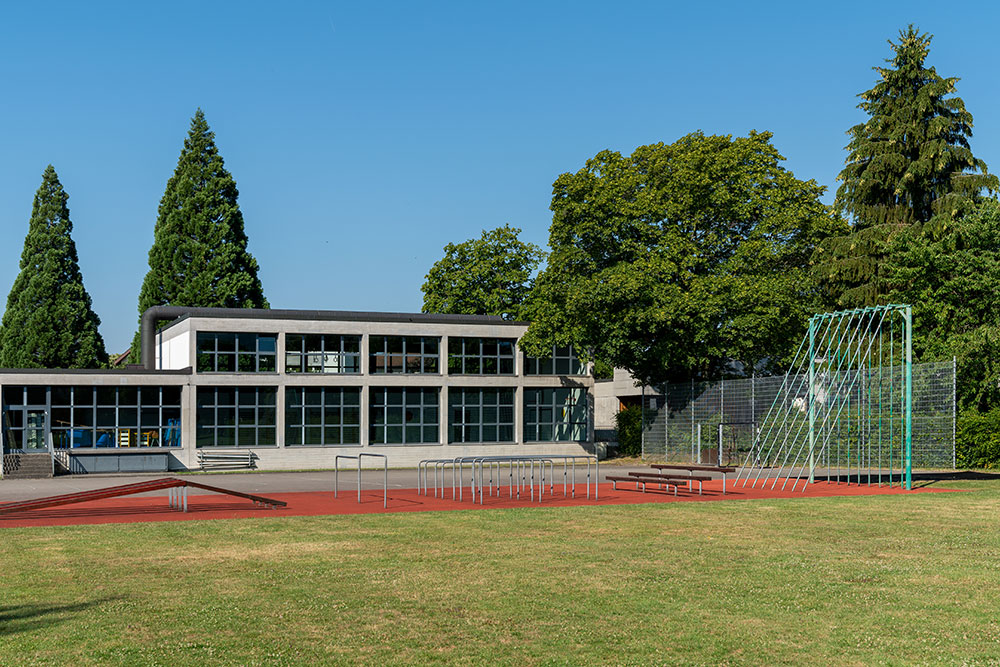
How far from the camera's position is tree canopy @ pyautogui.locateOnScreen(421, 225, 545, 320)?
60.8 metres

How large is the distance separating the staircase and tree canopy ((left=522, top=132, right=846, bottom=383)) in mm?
19340

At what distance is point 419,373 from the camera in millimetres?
46219

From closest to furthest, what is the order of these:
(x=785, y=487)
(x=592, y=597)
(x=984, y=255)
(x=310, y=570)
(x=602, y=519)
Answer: (x=592, y=597) < (x=310, y=570) < (x=602, y=519) < (x=785, y=487) < (x=984, y=255)

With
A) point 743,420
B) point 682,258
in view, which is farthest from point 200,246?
point 743,420

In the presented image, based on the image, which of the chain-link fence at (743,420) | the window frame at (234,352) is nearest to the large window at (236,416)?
the window frame at (234,352)

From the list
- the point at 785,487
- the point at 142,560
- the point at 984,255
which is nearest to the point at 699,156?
the point at 984,255

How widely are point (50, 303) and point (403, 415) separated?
27.0 m

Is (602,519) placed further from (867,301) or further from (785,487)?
(867,301)

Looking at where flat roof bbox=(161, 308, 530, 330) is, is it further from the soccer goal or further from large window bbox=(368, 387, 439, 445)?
the soccer goal

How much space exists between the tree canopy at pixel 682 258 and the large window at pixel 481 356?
1821 millimetres

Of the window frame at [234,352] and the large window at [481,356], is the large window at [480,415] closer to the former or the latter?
the large window at [481,356]

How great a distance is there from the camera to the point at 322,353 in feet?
146

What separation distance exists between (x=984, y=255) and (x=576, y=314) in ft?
48.5

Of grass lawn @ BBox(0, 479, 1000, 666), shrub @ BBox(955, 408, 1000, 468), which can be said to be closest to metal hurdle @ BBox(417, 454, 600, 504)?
grass lawn @ BBox(0, 479, 1000, 666)
